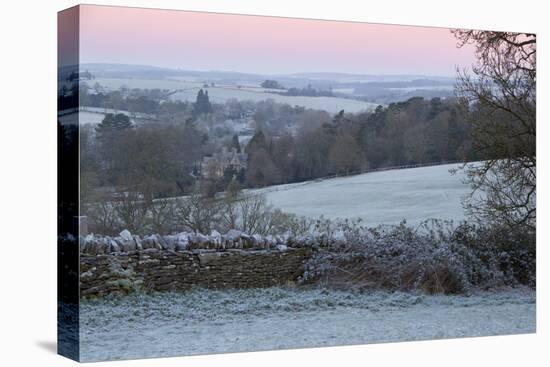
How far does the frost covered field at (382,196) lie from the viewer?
1318 cm

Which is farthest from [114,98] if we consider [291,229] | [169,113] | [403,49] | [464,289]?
[464,289]

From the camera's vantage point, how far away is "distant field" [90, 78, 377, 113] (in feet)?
40.2

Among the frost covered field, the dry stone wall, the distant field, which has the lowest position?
the dry stone wall

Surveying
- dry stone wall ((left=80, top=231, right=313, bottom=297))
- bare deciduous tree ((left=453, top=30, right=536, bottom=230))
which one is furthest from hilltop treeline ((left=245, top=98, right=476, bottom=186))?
dry stone wall ((left=80, top=231, right=313, bottom=297))

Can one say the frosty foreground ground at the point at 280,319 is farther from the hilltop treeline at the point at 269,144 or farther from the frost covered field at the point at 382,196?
the hilltop treeline at the point at 269,144

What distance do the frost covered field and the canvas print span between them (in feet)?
0.07

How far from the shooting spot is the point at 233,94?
12773 mm

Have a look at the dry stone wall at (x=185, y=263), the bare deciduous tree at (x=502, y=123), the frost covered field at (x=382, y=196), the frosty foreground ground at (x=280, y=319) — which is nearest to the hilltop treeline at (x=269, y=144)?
the frost covered field at (x=382, y=196)

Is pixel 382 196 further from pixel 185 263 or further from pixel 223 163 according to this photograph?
pixel 185 263

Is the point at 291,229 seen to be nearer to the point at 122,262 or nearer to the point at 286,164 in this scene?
the point at 286,164

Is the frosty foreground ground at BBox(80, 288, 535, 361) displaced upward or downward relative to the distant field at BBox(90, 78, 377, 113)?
downward

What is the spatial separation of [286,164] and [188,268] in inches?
68.7

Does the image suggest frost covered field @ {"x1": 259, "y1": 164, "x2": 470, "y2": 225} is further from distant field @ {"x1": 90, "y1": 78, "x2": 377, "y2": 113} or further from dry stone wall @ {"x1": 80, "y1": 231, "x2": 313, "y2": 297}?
distant field @ {"x1": 90, "y1": 78, "x2": 377, "y2": 113}

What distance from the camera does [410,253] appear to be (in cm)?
1370
